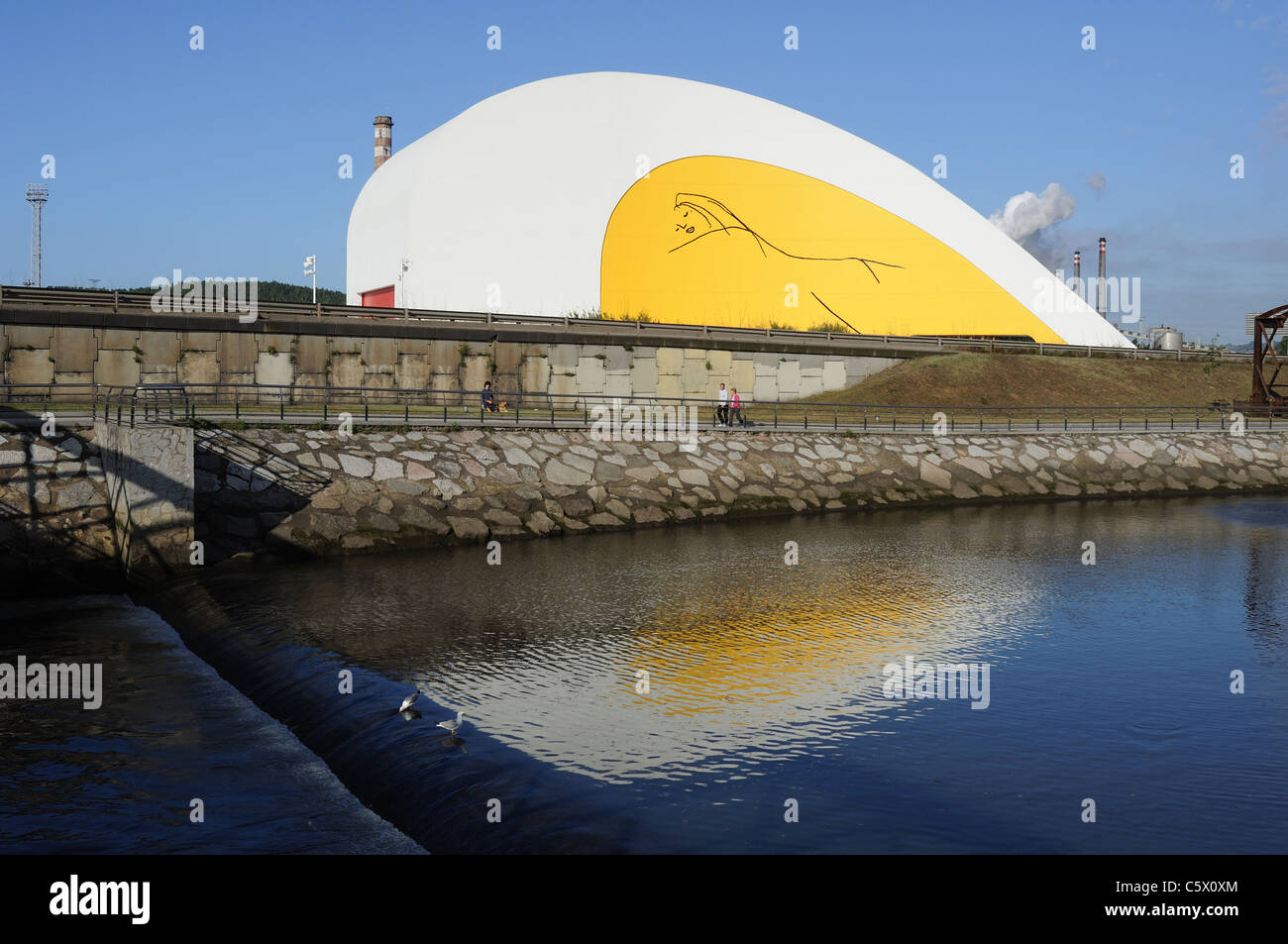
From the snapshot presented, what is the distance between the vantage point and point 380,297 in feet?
200

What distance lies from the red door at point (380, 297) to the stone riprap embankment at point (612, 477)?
108ft

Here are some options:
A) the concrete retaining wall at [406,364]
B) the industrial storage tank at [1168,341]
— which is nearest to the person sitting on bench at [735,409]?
the concrete retaining wall at [406,364]

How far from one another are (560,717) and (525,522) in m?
14.0

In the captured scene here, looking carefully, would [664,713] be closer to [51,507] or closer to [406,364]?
[51,507]

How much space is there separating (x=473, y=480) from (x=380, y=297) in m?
37.6

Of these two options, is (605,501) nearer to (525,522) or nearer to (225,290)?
(525,522)

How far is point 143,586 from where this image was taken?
2041cm

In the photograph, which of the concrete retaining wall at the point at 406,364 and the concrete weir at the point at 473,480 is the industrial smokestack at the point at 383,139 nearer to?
the concrete retaining wall at the point at 406,364

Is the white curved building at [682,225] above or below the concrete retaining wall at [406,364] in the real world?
above

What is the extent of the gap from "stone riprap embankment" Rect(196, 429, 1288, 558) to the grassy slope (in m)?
9.99

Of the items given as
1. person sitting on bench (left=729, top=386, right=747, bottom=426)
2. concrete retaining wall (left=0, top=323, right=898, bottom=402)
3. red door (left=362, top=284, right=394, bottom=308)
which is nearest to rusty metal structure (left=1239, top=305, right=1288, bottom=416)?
concrete retaining wall (left=0, top=323, right=898, bottom=402)

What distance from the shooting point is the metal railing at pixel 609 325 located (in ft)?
116

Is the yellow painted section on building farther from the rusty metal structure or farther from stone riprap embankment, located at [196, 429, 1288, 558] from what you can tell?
stone riprap embankment, located at [196, 429, 1288, 558]

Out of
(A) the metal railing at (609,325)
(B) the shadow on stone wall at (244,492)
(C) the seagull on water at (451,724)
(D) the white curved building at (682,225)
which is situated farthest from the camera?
(D) the white curved building at (682,225)
